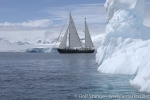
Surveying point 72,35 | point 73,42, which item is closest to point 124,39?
point 72,35

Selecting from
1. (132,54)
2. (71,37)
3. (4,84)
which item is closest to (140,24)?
(132,54)

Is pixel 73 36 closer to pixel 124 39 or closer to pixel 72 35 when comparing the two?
pixel 72 35

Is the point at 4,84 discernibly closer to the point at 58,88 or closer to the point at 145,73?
the point at 58,88

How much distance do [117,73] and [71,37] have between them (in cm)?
7467

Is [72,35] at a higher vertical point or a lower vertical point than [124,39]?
lower

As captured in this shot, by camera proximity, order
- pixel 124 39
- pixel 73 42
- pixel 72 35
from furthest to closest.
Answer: pixel 73 42 < pixel 72 35 < pixel 124 39

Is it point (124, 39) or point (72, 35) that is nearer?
point (124, 39)

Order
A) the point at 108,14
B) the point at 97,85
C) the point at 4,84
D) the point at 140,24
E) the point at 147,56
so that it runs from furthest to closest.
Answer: the point at 108,14 < the point at 140,24 < the point at 4,84 < the point at 97,85 < the point at 147,56

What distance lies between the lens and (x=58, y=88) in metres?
20.5

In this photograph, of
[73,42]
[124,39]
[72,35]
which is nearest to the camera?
[124,39]

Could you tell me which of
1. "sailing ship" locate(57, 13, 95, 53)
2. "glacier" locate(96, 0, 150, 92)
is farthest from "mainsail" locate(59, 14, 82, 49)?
"glacier" locate(96, 0, 150, 92)

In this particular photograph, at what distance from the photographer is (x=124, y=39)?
1321 inches

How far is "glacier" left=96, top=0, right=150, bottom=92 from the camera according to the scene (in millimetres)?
26391

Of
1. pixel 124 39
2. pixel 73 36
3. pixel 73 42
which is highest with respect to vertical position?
pixel 124 39
